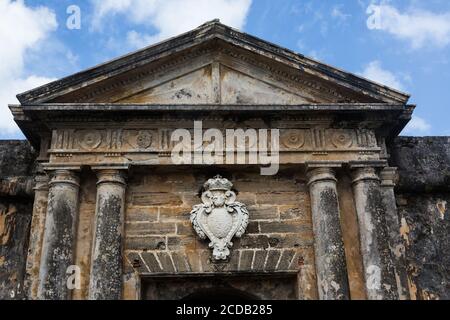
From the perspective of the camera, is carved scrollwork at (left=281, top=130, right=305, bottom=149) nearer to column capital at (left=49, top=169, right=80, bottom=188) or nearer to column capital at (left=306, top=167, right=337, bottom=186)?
column capital at (left=306, top=167, right=337, bottom=186)

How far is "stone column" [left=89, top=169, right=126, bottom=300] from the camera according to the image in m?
6.51

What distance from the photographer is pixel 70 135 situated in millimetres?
7188

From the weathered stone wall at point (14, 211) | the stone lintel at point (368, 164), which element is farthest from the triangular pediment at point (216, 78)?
the weathered stone wall at point (14, 211)

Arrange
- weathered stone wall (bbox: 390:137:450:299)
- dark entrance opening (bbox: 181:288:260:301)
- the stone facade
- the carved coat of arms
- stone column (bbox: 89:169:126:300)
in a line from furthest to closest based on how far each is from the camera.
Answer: weathered stone wall (bbox: 390:137:450:299) < dark entrance opening (bbox: 181:288:260:301) < the carved coat of arms < the stone facade < stone column (bbox: 89:169:126:300)

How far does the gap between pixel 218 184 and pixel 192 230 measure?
0.65 meters

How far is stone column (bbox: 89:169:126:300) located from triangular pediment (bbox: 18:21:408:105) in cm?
111

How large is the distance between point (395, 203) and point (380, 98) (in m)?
1.41

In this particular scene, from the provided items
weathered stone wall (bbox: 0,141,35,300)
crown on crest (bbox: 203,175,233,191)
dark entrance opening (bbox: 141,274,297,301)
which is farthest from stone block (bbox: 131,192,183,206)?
weathered stone wall (bbox: 0,141,35,300)

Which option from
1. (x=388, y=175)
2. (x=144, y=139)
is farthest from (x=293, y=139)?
(x=144, y=139)

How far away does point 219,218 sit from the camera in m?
6.96

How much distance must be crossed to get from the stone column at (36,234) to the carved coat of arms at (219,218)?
189 cm

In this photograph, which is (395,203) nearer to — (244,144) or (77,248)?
(244,144)

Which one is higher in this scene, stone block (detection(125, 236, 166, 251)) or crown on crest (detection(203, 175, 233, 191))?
crown on crest (detection(203, 175, 233, 191))
